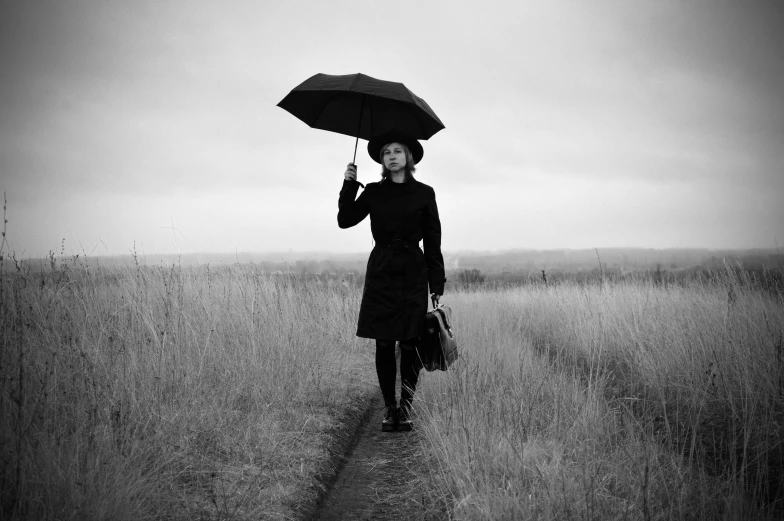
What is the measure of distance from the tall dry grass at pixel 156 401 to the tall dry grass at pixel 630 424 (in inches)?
39.4

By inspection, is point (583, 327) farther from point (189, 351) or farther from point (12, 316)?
point (12, 316)

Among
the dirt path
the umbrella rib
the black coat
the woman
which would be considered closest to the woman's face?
the woman

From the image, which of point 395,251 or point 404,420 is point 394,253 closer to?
point 395,251

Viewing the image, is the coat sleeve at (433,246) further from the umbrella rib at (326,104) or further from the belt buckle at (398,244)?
the umbrella rib at (326,104)

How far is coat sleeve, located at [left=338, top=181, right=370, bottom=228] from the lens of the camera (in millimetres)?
3680

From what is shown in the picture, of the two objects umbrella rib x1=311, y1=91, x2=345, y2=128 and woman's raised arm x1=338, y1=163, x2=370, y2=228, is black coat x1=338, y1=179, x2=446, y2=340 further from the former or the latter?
umbrella rib x1=311, y1=91, x2=345, y2=128

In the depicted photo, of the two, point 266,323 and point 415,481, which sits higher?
point 266,323

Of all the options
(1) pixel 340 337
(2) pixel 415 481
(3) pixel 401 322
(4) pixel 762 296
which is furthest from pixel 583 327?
(2) pixel 415 481

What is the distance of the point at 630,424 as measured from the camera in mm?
2822

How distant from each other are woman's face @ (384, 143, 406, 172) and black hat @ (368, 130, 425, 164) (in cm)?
5

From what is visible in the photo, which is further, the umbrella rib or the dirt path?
the umbrella rib

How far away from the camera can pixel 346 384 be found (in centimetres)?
491

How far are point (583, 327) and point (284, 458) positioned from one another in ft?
18.4

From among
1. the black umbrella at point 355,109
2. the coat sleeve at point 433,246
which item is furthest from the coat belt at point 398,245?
the black umbrella at point 355,109
